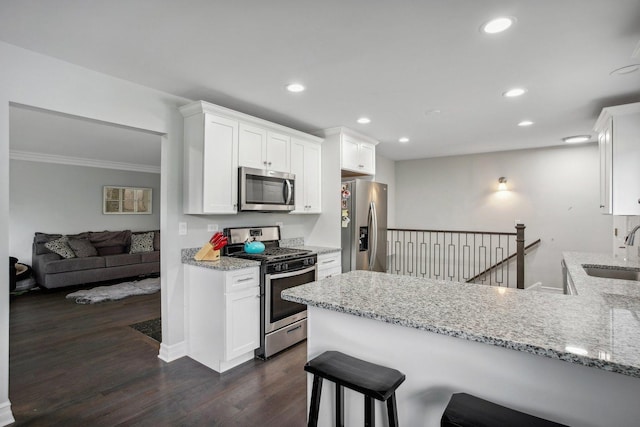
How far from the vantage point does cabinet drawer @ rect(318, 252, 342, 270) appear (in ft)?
12.1

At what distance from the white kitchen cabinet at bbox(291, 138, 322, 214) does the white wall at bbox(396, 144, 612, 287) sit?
301 cm

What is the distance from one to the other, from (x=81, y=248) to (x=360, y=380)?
631 centimetres

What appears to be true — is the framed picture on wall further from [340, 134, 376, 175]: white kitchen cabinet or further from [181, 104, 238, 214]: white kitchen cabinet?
[340, 134, 376, 175]: white kitchen cabinet

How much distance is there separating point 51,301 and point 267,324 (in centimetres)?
398

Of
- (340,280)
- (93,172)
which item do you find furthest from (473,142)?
(93,172)

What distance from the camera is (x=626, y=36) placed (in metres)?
1.89

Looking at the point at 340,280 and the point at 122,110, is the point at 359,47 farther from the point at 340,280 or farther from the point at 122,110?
the point at 122,110

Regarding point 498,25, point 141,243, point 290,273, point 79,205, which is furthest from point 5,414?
point 79,205

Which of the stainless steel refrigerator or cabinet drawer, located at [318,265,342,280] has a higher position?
the stainless steel refrigerator

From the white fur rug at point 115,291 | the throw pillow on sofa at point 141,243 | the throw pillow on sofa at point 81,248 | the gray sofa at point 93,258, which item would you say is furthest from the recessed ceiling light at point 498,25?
the throw pillow on sofa at point 141,243

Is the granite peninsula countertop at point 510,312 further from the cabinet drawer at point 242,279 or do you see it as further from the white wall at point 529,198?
the white wall at point 529,198

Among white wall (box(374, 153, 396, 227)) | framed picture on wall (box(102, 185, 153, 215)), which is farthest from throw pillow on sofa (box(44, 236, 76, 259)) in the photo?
white wall (box(374, 153, 396, 227))

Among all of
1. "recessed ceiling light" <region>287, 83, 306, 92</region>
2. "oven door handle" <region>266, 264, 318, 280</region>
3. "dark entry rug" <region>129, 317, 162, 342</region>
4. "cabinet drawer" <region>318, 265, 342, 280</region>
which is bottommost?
"dark entry rug" <region>129, 317, 162, 342</region>

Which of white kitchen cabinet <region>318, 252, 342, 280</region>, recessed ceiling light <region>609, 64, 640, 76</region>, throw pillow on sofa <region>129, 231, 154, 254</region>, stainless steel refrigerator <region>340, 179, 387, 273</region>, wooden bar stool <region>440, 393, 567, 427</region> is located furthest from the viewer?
throw pillow on sofa <region>129, 231, 154, 254</region>
